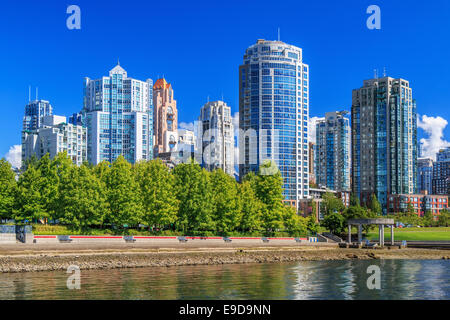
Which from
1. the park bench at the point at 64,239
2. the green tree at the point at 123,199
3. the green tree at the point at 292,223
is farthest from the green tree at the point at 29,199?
the green tree at the point at 292,223

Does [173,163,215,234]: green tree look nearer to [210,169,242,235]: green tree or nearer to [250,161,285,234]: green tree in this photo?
[210,169,242,235]: green tree

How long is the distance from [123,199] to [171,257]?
2294cm

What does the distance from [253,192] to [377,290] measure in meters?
71.2

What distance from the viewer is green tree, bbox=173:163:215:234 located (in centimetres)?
10244

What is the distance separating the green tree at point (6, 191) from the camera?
8914 cm

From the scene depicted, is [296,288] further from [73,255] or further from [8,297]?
[73,255]

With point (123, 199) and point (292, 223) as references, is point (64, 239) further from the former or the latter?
point (292, 223)

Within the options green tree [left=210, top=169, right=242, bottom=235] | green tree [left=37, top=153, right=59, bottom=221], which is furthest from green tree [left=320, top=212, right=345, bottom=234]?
green tree [left=37, top=153, right=59, bottom=221]

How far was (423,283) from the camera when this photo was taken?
2217 inches

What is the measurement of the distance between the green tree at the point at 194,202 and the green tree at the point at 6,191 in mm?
30213

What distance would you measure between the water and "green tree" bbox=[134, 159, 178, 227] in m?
30.5

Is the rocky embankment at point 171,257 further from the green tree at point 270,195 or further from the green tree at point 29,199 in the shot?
the green tree at point 29,199

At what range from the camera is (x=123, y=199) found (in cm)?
9431
